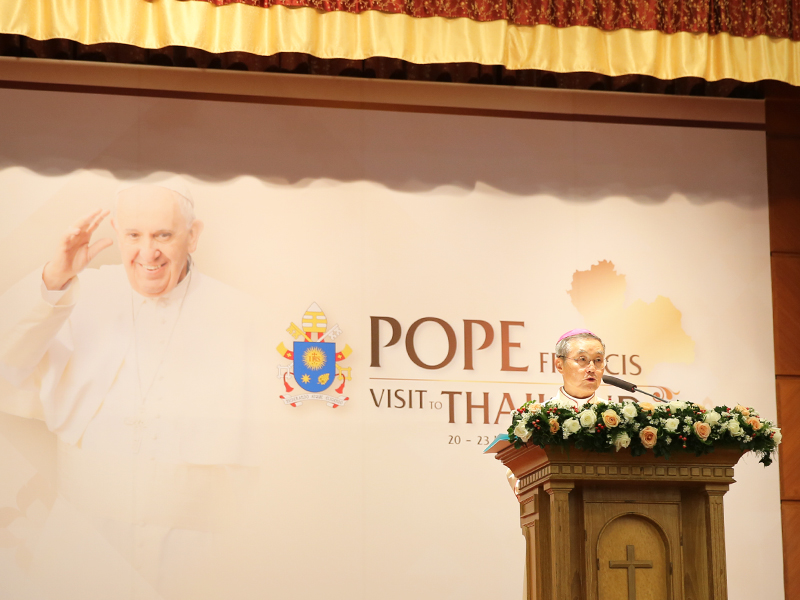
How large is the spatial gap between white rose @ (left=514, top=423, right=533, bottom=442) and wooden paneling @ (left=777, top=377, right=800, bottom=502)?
367cm

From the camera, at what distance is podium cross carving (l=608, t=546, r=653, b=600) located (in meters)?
3.20

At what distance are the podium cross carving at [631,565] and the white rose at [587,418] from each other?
43 cm

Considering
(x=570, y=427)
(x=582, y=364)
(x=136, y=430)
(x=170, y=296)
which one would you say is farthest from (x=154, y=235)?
(x=570, y=427)

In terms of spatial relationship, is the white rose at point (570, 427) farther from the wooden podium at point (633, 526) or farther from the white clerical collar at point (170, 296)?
the white clerical collar at point (170, 296)

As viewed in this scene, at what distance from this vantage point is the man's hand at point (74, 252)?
227 inches

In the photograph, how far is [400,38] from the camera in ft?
19.1

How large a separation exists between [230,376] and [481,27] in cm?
246

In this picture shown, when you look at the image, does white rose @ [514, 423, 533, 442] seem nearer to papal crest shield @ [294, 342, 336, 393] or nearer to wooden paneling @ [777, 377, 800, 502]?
papal crest shield @ [294, 342, 336, 393]

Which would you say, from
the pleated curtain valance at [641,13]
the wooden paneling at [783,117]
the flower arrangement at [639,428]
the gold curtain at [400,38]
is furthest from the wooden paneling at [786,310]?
the flower arrangement at [639,428]

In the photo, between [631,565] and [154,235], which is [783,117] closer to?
[154,235]

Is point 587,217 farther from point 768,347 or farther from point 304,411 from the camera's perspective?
point 304,411

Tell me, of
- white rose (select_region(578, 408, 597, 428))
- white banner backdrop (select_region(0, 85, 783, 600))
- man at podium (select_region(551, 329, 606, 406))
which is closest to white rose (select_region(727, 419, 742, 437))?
white rose (select_region(578, 408, 597, 428))

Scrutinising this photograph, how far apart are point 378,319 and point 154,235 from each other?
1380 mm

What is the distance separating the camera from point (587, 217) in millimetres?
6363
